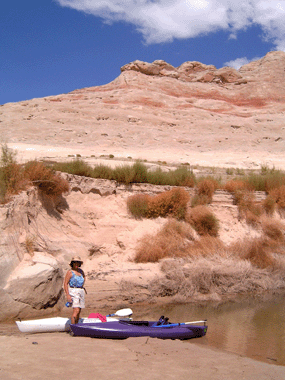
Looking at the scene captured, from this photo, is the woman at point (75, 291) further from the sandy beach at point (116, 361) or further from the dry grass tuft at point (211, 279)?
the dry grass tuft at point (211, 279)

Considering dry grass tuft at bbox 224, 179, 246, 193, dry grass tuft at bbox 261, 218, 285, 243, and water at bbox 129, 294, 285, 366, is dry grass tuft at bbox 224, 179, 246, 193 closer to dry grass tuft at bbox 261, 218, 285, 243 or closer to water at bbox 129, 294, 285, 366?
dry grass tuft at bbox 261, 218, 285, 243

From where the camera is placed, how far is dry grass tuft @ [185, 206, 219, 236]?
1092 centimetres

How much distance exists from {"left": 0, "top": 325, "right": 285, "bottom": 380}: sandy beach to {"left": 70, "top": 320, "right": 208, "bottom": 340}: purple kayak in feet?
0.47

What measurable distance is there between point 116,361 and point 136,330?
142 cm

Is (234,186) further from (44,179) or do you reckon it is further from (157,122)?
(157,122)

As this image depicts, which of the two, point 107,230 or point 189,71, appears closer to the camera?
point 107,230

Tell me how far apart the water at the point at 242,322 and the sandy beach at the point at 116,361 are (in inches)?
20.9

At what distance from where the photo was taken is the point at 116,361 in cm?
407

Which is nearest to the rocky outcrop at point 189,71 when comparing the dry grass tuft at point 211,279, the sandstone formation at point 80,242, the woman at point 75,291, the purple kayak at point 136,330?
the sandstone formation at point 80,242

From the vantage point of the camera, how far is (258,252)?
32.5ft

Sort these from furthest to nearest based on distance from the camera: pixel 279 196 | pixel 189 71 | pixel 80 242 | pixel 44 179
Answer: pixel 189 71
pixel 279 196
pixel 44 179
pixel 80 242

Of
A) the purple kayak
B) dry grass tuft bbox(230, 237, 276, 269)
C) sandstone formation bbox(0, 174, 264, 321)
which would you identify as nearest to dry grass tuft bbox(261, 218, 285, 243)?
sandstone formation bbox(0, 174, 264, 321)

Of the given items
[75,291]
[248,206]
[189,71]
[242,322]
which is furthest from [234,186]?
[189,71]

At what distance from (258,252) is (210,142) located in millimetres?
23181
